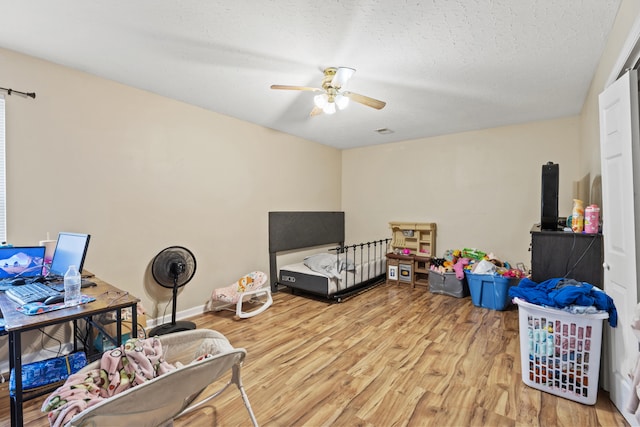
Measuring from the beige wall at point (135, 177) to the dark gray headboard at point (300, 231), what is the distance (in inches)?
6.1

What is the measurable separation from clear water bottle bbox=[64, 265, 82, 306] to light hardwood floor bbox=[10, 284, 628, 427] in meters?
0.80

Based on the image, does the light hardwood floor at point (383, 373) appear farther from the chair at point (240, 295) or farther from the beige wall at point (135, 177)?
the beige wall at point (135, 177)

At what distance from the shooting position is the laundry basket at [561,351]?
71.5 inches

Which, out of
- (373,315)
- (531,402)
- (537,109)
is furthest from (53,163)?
(537,109)

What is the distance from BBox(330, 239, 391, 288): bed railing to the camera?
13.5ft

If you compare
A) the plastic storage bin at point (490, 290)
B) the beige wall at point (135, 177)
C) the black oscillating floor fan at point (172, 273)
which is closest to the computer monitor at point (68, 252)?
the beige wall at point (135, 177)

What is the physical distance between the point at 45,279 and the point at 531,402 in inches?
135

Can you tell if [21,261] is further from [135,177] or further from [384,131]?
[384,131]

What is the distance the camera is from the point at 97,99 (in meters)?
2.63

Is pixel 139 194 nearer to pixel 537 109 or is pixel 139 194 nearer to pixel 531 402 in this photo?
pixel 531 402

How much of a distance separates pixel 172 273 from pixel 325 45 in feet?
8.21

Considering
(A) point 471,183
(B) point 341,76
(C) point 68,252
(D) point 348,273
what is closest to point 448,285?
(D) point 348,273

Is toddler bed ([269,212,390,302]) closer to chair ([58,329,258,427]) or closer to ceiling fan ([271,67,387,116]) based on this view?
ceiling fan ([271,67,387,116])

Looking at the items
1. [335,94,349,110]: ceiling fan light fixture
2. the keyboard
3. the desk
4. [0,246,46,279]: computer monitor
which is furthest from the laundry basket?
[0,246,46,279]: computer monitor
